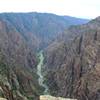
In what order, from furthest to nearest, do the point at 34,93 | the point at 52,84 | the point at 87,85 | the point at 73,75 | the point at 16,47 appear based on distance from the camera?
1. the point at 16,47
2. the point at 52,84
3. the point at 73,75
4. the point at 34,93
5. the point at 87,85

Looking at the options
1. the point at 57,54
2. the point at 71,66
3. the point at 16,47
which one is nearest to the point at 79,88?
the point at 71,66

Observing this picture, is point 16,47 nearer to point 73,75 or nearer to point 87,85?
point 73,75

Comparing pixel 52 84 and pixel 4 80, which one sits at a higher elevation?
pixel 4 80

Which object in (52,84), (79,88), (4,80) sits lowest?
(52,84)

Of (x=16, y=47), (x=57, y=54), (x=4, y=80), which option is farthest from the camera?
(x=16, y=47)

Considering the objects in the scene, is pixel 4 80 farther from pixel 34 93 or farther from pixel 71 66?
→ pixel 71 66

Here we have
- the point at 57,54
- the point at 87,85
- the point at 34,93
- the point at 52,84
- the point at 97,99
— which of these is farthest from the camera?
the point at 57,54

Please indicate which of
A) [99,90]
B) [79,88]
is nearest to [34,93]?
[79,88]

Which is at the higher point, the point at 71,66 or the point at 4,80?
the point at 4,80

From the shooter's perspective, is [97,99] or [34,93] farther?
[34,93]
